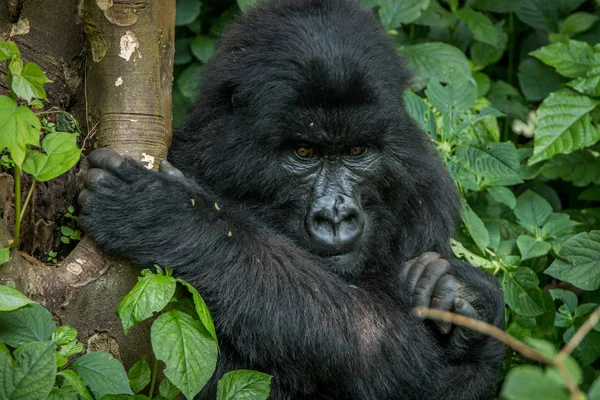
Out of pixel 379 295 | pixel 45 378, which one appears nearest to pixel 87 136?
pixel 45 378

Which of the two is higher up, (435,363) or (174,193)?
(174,193)

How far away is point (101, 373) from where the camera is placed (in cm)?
243

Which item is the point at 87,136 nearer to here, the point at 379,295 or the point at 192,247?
the point at 192,247

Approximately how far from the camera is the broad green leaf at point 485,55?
209 inches

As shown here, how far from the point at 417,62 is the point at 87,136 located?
8.07ft

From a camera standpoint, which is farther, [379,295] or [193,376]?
[379,295]

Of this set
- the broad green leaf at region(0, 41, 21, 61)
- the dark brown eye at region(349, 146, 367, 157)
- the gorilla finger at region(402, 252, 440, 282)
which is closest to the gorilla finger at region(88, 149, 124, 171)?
the broad green leaf at region(0, 41, 21, 61)

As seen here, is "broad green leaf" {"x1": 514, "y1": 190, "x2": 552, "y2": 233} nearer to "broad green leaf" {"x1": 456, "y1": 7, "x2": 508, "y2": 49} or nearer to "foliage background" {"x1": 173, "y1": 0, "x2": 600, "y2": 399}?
"foliage background" {"x1": 173, "y1": 0, "x2": 600, "y2": 399}

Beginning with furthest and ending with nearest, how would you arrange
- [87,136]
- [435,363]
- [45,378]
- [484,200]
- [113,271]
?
[484,200]
[435,363]
[87,136]
[113,271]
[45,378]

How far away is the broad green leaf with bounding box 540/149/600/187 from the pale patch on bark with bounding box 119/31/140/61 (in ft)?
9.31

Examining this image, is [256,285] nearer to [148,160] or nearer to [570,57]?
[148,160]

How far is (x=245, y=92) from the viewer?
319 centimetres

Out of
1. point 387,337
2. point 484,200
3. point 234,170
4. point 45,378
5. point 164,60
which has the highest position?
point 164,60

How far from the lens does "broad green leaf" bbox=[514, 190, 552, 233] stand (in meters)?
4.36
